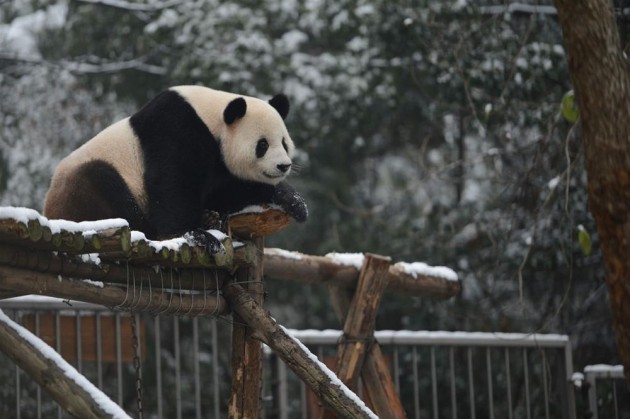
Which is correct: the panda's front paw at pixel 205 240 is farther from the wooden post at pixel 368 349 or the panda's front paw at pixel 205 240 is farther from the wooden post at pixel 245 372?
the wooden post at pixel 368 349

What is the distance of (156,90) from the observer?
12.1 metres

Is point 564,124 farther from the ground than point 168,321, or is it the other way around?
point 564,124

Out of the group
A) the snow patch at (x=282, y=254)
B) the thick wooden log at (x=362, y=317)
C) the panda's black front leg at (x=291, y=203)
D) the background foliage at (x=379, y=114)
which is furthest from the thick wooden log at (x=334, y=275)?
the background foliage at (x=379, y=114)

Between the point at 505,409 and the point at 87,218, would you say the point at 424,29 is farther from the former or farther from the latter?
the point at 87,218

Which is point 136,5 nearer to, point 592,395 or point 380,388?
point 592,395

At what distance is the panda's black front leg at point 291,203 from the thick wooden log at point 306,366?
626 millimetres

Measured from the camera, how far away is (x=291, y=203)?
5137mm

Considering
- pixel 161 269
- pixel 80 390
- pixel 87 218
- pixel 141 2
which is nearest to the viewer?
pixel 80 390

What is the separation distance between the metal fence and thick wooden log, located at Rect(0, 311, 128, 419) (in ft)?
4.33

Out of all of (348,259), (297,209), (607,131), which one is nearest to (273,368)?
(348,259)

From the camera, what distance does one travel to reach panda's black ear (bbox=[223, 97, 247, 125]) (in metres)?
5.06

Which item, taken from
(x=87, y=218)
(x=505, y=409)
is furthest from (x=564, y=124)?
(x=87, y=218)

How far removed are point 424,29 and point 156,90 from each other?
3606 mm

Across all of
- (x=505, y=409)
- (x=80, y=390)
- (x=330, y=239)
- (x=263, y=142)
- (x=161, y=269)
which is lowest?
(x=505, y=409)
